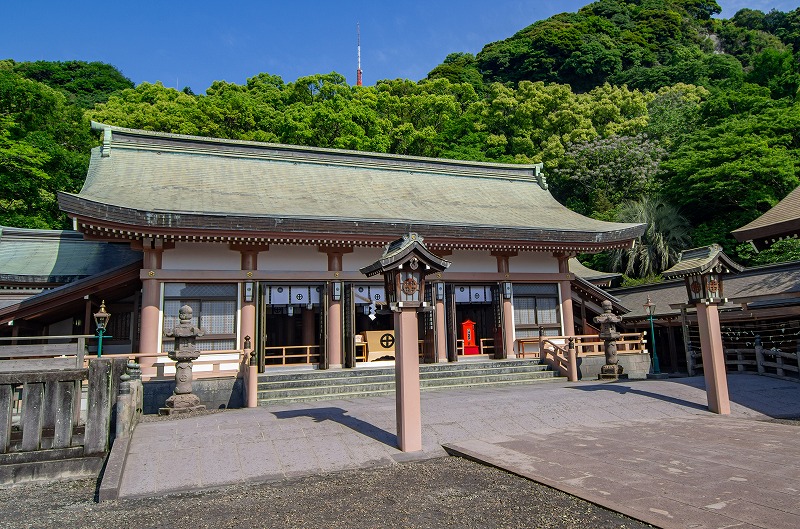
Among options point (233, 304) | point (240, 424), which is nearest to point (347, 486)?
point (240, 424)

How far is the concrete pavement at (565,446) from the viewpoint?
518cm

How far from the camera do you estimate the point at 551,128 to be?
37.3m

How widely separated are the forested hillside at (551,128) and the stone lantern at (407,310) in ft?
74.7

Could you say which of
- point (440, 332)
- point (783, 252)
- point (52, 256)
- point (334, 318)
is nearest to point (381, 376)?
point (334, 318)

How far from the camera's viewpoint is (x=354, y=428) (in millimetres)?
8609

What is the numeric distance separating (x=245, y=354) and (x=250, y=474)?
249 inches

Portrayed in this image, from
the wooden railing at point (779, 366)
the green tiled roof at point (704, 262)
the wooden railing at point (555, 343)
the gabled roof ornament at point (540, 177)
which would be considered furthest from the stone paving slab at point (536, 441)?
the gabled roof ornament at point (540, 177)

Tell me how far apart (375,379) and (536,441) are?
6.62 metres

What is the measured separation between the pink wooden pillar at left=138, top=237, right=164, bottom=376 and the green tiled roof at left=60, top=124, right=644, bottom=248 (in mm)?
1217

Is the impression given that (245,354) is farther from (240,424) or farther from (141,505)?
(141,505)

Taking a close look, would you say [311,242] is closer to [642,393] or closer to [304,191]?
[304,191]

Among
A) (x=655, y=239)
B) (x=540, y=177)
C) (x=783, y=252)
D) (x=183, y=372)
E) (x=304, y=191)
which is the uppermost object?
(x=540, y=177)

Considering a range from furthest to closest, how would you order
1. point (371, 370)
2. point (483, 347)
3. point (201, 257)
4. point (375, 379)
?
point (483, 347) < point (201, 257) < point (371, 370) < point (375, 379)

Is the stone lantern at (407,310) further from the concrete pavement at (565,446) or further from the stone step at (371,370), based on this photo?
the stone step at (371,370)
